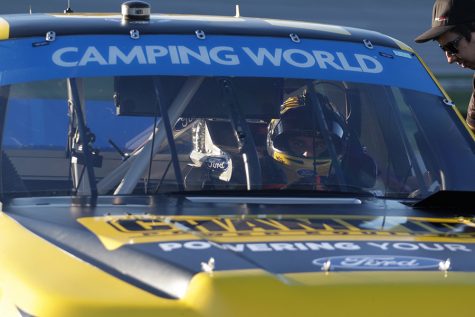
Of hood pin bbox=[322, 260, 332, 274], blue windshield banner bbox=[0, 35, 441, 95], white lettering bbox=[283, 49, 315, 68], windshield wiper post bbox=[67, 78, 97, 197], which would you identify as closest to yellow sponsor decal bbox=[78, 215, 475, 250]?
hood pin bbox=[322, 260, 332, 274]

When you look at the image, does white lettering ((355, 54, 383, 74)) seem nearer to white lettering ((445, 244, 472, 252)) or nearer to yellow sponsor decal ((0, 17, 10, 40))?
yellow sponsor decal ((0, 17, 10, 40))

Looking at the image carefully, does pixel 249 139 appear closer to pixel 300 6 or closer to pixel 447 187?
pixel 447 187

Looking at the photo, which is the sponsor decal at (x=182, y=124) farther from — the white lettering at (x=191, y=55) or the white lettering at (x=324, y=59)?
the white lettering at (x=324, y=59)

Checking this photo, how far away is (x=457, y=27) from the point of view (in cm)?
489

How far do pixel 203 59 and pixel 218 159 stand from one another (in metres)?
0.36

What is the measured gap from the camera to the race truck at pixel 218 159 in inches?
119

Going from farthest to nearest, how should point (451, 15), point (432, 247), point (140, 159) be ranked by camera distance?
point (451, 15) → point (140, 159) → point (432, 247)

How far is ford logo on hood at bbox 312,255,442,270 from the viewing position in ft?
9.62

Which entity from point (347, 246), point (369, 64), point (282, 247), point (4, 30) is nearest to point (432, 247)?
point (347, 246)

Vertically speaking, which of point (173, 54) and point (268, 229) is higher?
point (173, 54)

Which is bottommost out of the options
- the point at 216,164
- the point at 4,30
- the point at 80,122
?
the point at 216,164

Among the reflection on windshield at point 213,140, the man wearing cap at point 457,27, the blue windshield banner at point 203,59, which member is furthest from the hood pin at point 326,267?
the man wearing cap at point 457,27

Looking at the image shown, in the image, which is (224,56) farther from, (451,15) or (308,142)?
(451,15)

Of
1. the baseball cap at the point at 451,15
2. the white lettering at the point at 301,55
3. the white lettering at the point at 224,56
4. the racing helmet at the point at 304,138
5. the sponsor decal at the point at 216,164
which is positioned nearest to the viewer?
the sponsor decal at the point at 216,164
